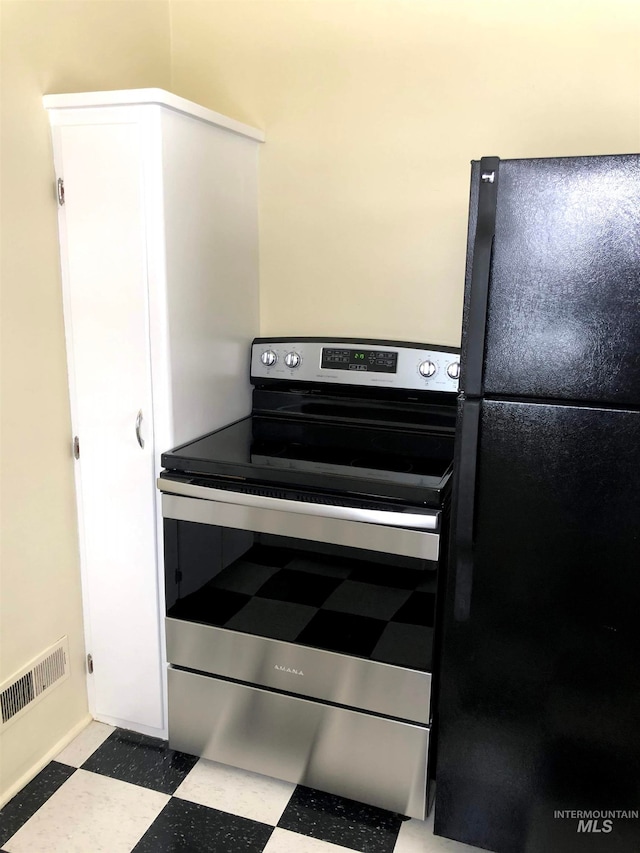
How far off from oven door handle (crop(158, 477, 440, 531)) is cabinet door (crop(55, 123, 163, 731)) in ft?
0.49

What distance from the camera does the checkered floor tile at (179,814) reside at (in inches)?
69.0

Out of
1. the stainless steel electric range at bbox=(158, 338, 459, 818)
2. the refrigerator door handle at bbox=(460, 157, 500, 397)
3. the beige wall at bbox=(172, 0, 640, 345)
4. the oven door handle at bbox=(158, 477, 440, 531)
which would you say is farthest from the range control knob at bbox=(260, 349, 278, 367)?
the refrigerator door handle at bbox=(460, 157, 500, 397)

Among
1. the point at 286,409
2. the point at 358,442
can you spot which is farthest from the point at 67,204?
the point at 358,442

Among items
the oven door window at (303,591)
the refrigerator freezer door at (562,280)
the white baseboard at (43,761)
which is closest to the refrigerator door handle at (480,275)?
the refrigerator freezer door at (562,280)

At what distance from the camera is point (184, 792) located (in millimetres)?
1921

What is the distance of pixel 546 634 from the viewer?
1.51 m

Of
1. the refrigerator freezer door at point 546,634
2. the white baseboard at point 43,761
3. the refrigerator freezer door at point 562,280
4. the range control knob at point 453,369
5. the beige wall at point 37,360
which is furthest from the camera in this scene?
the range control knob at point 453,369

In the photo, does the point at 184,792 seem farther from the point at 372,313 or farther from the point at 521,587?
the point at 372,313

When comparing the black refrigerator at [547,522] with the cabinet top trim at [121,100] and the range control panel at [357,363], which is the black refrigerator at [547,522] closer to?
the range control panel at [357,363]

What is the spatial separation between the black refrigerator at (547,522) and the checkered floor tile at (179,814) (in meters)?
0.28

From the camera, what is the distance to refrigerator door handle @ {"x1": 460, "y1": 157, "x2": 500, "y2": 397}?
1.37 m

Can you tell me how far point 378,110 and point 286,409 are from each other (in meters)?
0.94

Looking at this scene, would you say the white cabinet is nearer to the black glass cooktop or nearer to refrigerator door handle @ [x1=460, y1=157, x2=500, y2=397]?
the black glass cooktop

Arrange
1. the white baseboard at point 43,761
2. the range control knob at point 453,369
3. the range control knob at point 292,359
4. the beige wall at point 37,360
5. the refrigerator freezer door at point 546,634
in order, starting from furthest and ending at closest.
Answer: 1. the range control knob at point 292,359
2. the range control knob at point 453,369
3. the white baseboard at point 43,761
4. the beige wall at point 37,360
5. the refrigerator freezer door at point 546,634
